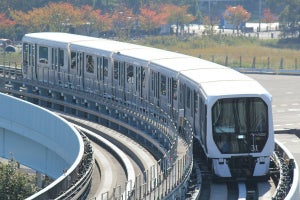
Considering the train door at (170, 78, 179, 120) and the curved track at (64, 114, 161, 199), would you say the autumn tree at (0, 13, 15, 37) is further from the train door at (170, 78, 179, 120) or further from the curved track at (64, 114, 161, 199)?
the train door at (170, 78, 179, 120)

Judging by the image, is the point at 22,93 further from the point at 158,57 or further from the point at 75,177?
the point at 75,177

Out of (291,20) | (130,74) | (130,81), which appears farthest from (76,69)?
(291,20)

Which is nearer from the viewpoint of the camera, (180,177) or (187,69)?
(180,177)

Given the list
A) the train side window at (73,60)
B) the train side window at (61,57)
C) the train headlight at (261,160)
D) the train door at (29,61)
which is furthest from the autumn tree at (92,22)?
the train headlight at (261,160)

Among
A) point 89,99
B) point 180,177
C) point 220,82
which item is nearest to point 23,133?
point 89,99

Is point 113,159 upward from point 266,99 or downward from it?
downward

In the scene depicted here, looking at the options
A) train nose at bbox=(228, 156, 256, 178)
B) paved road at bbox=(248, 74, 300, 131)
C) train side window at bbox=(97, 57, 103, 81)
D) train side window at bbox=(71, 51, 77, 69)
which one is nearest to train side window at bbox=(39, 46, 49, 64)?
train side window at bbox=(71, 51, 77, 69)

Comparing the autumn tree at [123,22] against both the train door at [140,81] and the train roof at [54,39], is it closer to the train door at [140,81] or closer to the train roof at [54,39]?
the train roof at [54,39]
